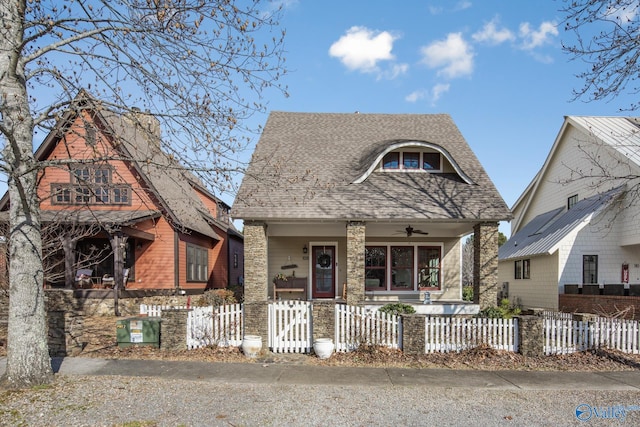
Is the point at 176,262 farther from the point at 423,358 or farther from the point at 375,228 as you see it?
the point at 423,358

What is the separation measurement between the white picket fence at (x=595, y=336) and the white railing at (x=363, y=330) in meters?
3.63

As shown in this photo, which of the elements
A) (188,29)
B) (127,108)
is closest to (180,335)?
(127,108)

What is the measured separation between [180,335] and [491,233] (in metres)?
9.70

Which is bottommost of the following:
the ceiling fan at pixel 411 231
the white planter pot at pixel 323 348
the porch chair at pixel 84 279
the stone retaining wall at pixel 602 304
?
the white planter pot at pixel 323 348

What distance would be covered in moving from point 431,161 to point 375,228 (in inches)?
129

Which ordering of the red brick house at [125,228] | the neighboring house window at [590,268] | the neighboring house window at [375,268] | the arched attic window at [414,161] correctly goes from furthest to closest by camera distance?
the neighboring house window at [375,268] < the neighboring house window at [590,268] < the arched attic window at [414,161] < the red brick house at [125,228]

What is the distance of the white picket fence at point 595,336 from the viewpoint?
1034 cm

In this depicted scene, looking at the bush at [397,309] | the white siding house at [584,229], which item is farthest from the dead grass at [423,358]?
the white siding house at [584,229]

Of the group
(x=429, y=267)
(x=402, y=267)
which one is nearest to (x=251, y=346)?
(x=402, y=267)

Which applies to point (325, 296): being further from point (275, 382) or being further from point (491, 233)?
point (275, 382)

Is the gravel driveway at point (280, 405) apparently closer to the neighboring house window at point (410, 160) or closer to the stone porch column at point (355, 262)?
the stone porch column at point (355, 262)

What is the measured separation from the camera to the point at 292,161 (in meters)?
16.5

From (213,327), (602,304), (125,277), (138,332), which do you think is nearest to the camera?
(138,332)

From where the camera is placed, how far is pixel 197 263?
Answer: 2083 centimetres
